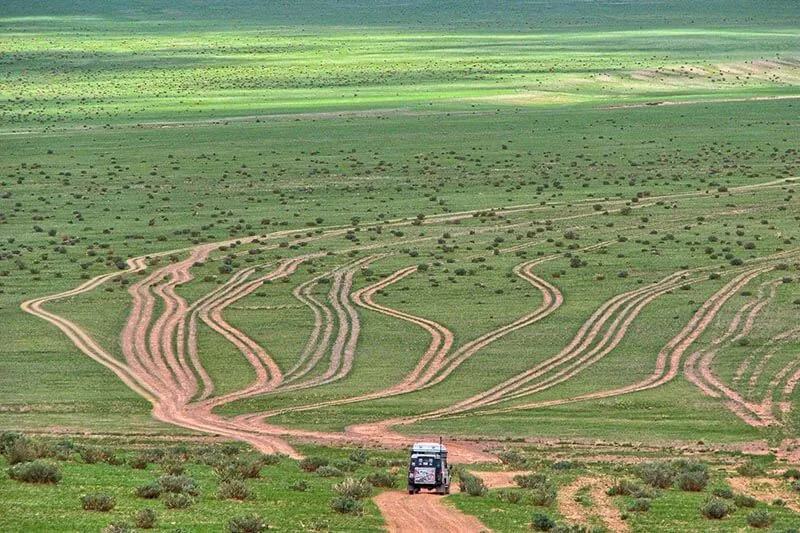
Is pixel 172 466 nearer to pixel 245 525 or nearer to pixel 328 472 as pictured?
pixel 328 472

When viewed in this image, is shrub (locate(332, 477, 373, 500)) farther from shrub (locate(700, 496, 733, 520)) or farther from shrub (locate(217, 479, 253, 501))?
shrub (locate(700, 496, 733, 520))

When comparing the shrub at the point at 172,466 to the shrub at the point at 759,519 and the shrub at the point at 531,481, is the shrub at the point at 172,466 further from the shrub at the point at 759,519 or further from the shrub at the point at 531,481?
the shrub at the point at 759,519

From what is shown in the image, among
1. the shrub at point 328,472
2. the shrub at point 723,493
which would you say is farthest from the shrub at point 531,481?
the shrub at point 328,472

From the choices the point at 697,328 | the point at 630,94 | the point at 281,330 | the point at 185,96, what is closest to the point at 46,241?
the point at 281,330

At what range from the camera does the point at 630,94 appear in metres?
147

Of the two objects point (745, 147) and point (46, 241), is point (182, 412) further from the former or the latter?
point (745, 147)

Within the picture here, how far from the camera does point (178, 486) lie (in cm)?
2789

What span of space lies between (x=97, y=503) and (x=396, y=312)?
109 ft

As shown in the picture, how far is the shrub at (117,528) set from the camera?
23.1 m

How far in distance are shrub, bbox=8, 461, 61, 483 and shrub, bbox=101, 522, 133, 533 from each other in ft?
11.9

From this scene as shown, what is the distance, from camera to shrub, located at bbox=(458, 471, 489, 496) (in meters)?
30.6

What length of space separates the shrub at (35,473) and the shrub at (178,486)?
1945 millimetres

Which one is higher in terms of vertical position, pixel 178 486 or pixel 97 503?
pixel 97 503

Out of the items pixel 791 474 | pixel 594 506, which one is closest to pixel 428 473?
pixel 594 506
